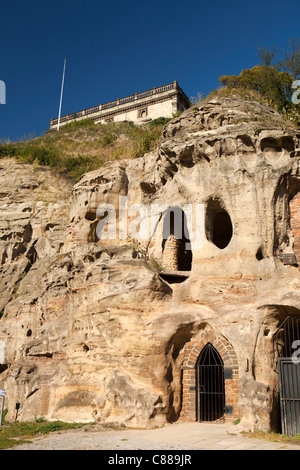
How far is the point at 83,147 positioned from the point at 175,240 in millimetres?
15273

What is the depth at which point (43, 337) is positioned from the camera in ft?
44.3

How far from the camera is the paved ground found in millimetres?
7594

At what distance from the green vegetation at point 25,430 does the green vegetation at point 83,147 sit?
433 inches

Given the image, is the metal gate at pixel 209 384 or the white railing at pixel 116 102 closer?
the metal gate at pixel 209 384

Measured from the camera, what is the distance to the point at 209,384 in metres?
12.0

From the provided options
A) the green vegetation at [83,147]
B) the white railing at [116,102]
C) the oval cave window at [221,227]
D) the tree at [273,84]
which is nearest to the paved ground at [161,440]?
the oval cave window at [221,227]

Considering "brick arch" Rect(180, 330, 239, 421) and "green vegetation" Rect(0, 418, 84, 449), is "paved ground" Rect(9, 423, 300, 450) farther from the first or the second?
"brick arch" Rect(180, 330, 239, 421)

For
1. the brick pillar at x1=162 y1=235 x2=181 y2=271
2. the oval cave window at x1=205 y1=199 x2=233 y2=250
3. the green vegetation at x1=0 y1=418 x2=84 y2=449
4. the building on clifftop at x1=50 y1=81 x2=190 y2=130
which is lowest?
the green vegetation at x1=0 y1=418 x2=84 y2=449

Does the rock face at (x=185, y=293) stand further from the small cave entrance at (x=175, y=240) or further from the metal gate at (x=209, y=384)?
the metal gate at (x=209, y=384)

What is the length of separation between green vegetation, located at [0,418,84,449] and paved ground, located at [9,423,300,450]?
1.34 feet

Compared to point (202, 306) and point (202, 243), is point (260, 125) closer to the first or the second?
point (202, 243)

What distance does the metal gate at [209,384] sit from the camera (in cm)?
1086

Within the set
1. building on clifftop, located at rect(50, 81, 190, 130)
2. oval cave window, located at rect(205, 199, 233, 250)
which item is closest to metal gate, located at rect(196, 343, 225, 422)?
oval cave window, located at rect(205, 199, 233, 250)
